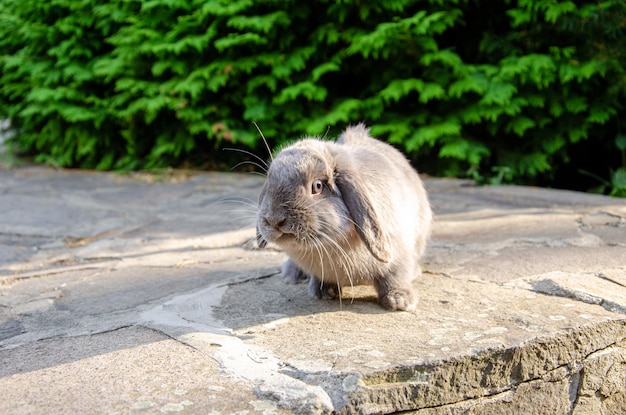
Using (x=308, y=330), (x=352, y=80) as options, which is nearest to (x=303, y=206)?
(x=308, y=330)

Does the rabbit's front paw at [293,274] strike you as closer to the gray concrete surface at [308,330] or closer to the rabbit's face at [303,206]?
the gray concrete surface at [308,330]

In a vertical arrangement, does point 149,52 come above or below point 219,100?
above

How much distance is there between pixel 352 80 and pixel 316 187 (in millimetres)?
4722

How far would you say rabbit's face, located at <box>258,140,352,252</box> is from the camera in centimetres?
232

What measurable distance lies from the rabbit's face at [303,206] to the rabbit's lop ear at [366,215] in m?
0.04

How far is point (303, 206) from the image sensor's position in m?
2.33

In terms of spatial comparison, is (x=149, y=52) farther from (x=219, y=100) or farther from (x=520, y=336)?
(x=520, y=336)

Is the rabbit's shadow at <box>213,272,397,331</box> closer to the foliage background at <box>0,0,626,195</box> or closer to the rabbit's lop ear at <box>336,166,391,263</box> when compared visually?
the rabbit's lop ear at <box>336,166,391,263</box>

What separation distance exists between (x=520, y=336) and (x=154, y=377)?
4.15ft

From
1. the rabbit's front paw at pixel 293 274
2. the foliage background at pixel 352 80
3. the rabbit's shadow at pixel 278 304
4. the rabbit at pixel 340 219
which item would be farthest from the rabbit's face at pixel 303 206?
the foliage background at pixel 352 80

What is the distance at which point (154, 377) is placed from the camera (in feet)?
6.26

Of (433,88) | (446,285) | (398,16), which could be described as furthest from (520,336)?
(398,16)

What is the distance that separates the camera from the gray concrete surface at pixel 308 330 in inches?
73.2

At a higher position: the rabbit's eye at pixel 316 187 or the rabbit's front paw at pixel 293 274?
the rabbit's eye at pixel 316 187
